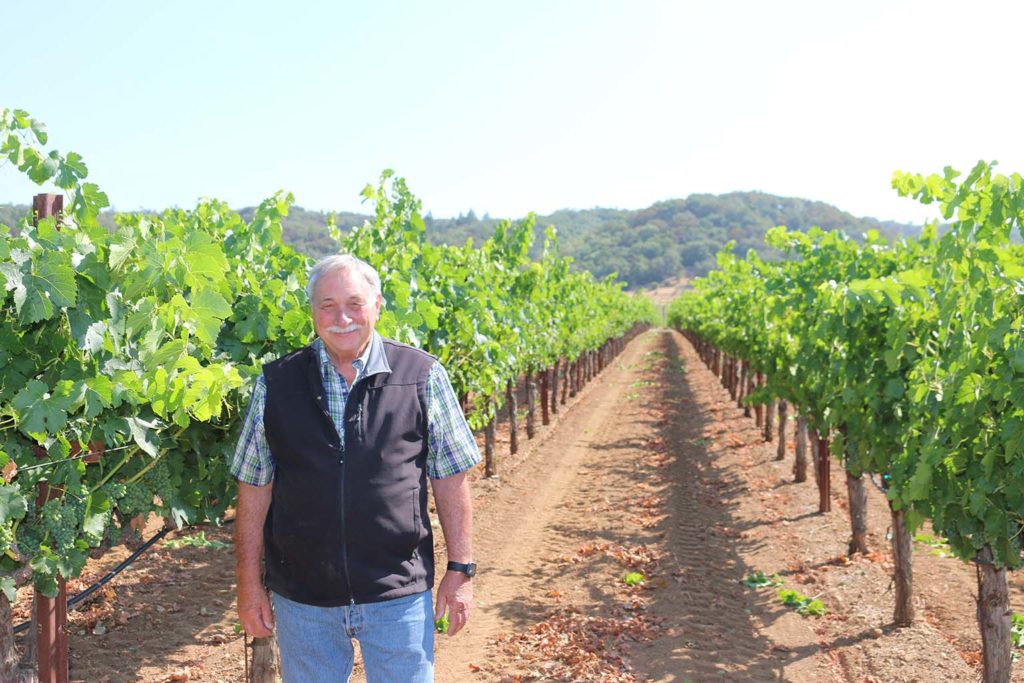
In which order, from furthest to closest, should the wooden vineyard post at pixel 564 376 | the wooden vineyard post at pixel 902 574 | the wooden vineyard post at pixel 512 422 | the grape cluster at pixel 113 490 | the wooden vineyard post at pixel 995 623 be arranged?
the wooden vineyard post at pixel 564 376
the wooden vineyard post at pixel 512 422
the wooden vineyard post at pixel 902 574
the wooden vineyard post at pixel 995 623
the grape cluster at pixel 113 490

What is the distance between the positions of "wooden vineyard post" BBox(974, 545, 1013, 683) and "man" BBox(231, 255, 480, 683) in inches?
131

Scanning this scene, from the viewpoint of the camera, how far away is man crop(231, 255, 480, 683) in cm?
257

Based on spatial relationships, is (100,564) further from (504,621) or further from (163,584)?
(504,621)

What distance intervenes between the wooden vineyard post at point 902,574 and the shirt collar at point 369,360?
457cm

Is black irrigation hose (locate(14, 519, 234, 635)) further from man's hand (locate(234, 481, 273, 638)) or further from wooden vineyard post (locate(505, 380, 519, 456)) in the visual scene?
wooden vineyard post (locate(505, 380, 519, 456))

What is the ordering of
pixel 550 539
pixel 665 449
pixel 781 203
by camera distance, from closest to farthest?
pixel 550 539 < pixel 665 449 < pixel 781 203

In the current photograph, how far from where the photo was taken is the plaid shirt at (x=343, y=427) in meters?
2.67

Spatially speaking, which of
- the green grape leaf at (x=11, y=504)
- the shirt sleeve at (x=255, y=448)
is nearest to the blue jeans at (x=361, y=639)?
the shirt sleeve at (x=255, y=448)

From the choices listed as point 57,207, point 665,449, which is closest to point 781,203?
point 665,449

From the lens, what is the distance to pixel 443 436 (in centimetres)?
275

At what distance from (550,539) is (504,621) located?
2198 millimetres

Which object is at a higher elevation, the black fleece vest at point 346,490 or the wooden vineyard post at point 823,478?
the black fleece vest at point 346,490

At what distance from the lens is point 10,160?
3.09 metres

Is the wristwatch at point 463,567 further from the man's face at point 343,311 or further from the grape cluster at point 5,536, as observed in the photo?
the grape cluster at point 5,536
